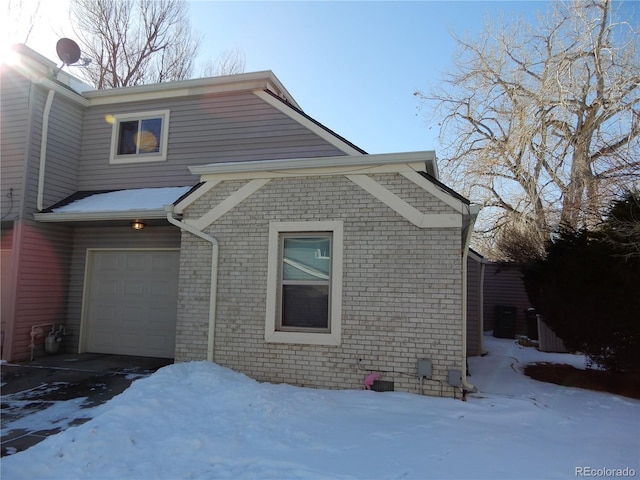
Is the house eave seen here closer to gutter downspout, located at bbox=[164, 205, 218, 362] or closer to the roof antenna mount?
gutter downspout, located at bbox=[164, 205, 218, 362]

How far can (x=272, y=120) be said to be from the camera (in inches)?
348

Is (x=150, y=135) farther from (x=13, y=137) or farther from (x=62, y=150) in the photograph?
(x=13, y=137)

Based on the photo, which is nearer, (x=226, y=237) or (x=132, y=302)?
(x=226, y=237)

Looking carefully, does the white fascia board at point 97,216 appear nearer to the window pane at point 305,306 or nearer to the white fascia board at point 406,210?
the window pane at point 305,306

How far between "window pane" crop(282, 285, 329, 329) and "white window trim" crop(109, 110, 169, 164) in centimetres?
484

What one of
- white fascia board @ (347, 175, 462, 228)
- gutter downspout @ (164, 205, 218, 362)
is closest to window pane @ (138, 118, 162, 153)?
gutter downspout @ (164, 205, 218, 362)

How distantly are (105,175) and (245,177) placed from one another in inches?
181

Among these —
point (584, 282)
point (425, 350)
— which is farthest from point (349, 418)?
point (584, 282)

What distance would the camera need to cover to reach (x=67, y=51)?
372 inches

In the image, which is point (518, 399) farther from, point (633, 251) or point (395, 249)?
point (633, 251)

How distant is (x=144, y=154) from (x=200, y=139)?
1.40 meters

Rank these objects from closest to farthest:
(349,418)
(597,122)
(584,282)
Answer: (349,418), (584,282), (597,122)
